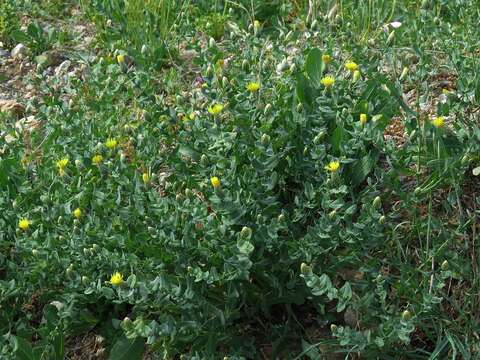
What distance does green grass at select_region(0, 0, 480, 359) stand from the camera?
2.68 meters

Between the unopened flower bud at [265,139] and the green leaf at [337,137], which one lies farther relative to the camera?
the green leaf at [337,137]

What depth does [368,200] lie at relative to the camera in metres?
2.77

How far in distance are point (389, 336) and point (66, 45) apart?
2.66m

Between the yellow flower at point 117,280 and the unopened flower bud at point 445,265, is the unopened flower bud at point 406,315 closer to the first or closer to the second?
the unopened flower bud at point 445,265

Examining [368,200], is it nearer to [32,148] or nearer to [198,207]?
[198,207]

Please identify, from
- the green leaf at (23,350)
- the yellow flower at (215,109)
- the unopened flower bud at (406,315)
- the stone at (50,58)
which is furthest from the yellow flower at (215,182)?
the stone at (50,58)

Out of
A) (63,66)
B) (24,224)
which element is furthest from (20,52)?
(24,224)

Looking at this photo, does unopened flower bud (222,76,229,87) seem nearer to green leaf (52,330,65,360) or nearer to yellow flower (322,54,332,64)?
yellow flower (322,54,332,64)

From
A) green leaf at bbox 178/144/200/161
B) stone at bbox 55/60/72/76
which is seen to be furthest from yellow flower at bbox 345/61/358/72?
stone at bbox 55/60/72/76

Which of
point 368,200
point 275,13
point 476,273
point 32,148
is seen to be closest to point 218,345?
point 368,200

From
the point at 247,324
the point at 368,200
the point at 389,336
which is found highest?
the point at 368,200

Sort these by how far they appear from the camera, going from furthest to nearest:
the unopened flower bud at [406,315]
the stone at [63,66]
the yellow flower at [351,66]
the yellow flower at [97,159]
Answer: the stone at [63,66]
the yellow flower at [351,66]
the yellow flower at [97,159]
the unopened flower bud at [406,315]

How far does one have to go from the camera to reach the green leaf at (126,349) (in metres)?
2.82

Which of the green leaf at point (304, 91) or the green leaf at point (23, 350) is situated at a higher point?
the green leaf at point (304, 91)
